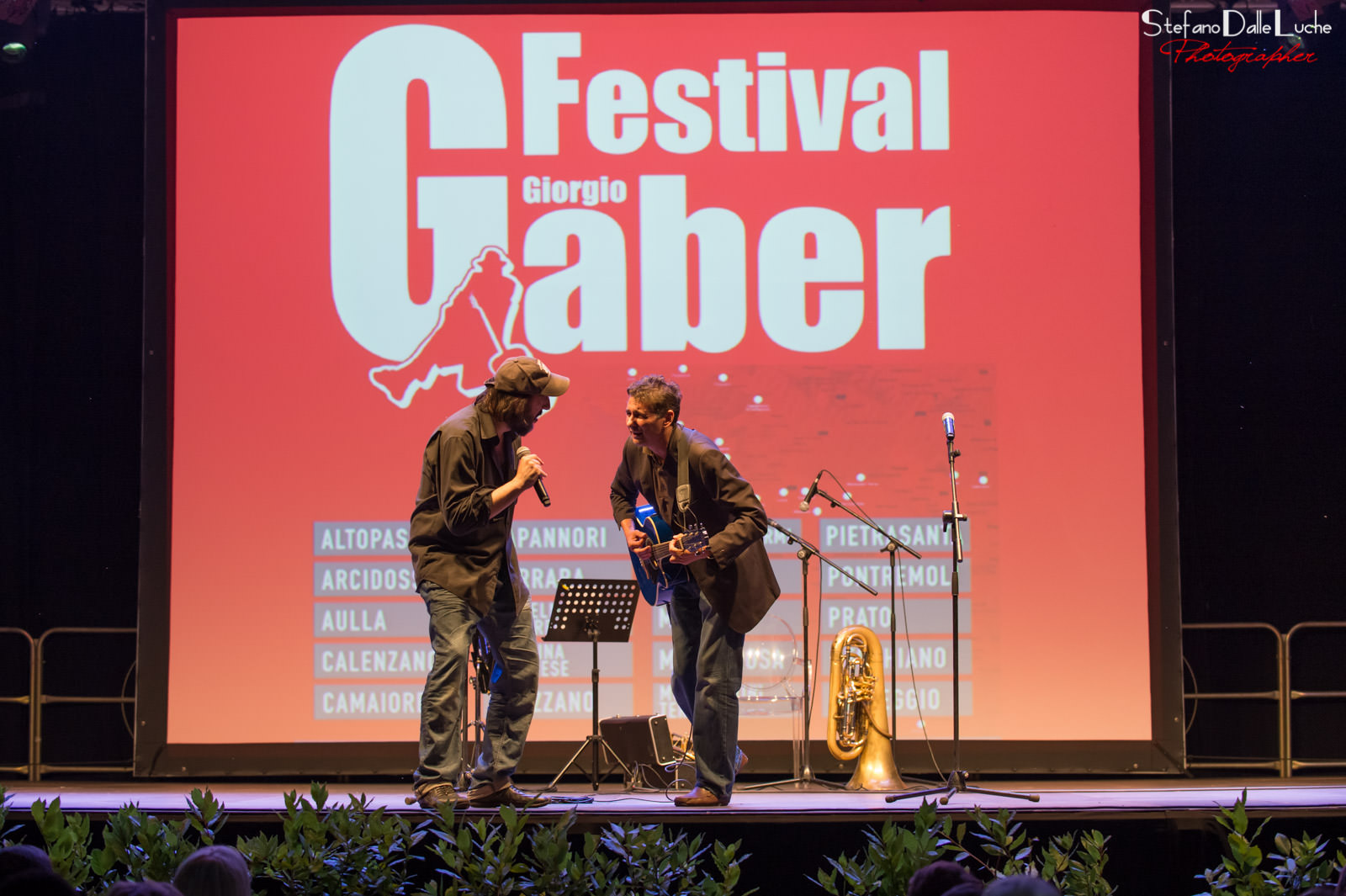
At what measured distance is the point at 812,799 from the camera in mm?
4934

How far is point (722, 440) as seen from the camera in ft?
20.2

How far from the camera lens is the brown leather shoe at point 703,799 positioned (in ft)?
15.1

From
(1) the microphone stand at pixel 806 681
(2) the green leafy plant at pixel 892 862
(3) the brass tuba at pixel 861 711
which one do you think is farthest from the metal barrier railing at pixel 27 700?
(2) the green leafy plant at pixel 892 862

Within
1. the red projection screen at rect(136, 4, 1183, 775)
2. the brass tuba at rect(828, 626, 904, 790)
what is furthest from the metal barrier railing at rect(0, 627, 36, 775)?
the brass tuba at rect(828, 626, 904, 790)

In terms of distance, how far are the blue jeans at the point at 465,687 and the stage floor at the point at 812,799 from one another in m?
0.21

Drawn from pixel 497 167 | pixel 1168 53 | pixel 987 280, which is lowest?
pixel 987 280

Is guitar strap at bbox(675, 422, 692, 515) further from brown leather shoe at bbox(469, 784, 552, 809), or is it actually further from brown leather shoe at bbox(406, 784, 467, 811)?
brown leather shoe at bbox(406, 784, 467, 811)

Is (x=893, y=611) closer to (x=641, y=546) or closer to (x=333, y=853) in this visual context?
(x=641, y=546)

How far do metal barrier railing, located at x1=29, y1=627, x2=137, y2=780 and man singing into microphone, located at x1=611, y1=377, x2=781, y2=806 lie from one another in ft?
10.4

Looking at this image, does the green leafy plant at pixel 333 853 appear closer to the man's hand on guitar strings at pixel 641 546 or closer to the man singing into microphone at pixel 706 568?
the man singing into microphone at pixel 706 568

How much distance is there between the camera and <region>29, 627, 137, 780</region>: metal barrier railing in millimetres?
6156

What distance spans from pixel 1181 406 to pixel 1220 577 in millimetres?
902

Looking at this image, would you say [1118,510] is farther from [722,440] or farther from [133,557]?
[133,557]

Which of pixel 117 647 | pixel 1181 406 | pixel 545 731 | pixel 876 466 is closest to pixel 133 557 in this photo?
pixel 117 647
